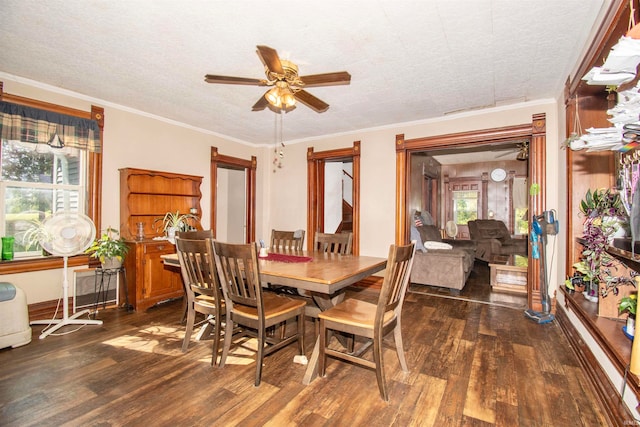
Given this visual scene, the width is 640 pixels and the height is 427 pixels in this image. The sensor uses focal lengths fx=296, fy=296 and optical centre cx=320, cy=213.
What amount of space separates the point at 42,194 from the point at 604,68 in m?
4.71

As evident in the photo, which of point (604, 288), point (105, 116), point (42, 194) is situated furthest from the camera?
point (105, 116)

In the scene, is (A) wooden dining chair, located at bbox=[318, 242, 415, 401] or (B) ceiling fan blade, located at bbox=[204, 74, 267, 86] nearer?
(A) wooden dining chair, located at bbox=[318, 242, 415, 401]

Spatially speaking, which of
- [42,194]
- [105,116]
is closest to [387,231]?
[105,116]

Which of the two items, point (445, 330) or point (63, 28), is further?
point (445, 330)

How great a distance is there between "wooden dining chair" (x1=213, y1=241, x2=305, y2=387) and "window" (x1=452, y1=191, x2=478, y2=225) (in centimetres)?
734

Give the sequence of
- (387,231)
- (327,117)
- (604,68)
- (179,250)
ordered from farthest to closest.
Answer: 1. (387,231)
2. (327,117)
3. (179,250)
4. (604,68)

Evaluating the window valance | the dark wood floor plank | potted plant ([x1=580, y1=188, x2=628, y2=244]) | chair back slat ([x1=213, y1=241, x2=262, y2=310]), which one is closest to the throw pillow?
the dark wood floor plank

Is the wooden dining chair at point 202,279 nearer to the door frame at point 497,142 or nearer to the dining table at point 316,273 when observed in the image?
the dining table at point 316,273

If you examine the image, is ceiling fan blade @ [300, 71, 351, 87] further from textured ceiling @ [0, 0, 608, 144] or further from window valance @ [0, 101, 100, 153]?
window valance @ [0, 101, 100, 153]

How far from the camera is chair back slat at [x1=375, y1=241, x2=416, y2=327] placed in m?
1.79

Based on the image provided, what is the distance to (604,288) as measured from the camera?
2057 mm

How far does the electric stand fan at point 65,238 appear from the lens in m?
2.83

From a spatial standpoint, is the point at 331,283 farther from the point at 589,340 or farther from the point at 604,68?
the point at 589,340

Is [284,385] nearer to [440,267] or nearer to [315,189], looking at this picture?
[440,267]
